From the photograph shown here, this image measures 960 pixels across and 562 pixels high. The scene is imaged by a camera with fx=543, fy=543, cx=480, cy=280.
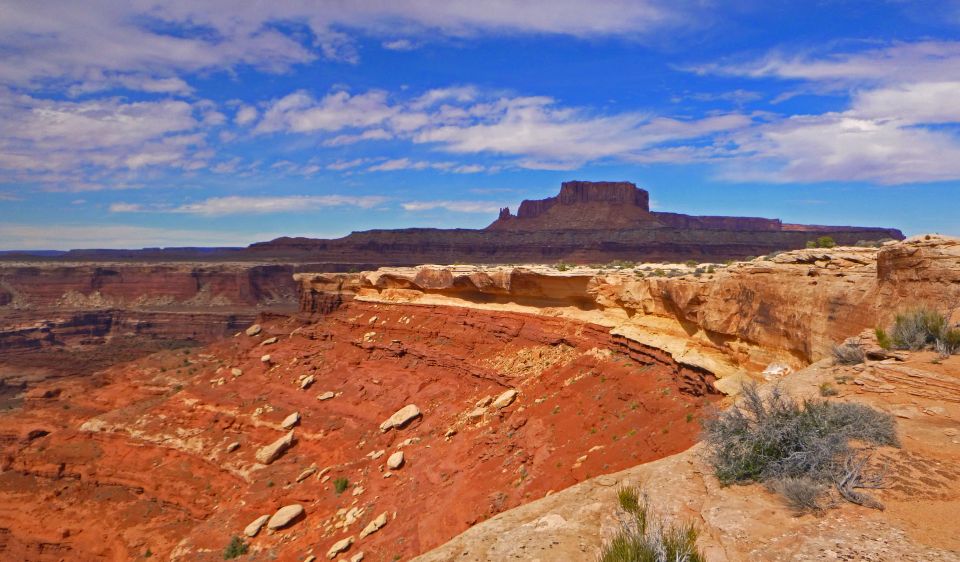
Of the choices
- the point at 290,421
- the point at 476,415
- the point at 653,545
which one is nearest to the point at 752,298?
the point at 476,415

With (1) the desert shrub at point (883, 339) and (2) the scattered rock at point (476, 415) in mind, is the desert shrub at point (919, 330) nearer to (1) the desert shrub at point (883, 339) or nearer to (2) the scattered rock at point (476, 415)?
(1) the desert shrub at point (883, 339)

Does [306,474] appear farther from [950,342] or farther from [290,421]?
[950,342]

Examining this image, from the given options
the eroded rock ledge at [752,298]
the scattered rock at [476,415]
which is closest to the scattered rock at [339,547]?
the scattered rock at [476,415]

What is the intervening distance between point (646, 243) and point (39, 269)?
99475 mm

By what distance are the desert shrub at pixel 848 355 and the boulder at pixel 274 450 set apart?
18302 mm

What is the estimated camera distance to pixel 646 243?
3349 inches

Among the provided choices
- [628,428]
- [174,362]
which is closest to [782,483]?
[628,428]

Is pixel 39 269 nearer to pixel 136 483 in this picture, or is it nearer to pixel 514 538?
pixel 136 483

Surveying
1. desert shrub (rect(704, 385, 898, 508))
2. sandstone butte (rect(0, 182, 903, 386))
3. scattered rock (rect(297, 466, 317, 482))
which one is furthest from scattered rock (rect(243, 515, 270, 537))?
sandstone butte (rect(0, 182, 903, 386))

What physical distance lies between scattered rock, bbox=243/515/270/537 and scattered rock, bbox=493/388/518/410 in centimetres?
777

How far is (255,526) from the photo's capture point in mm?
16250

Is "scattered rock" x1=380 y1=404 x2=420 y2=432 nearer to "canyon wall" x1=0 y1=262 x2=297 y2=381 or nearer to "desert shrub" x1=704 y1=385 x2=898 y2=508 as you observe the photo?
"desert shrub" x1=704 y1=385 x2=898 y2=508

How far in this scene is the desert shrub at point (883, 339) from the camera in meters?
8.50

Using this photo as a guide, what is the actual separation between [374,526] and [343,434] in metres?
6.81
